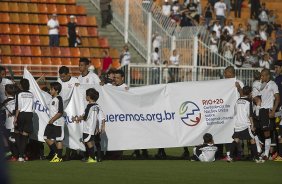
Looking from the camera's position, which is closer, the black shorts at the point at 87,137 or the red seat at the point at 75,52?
the black shorts at the point at 87,137

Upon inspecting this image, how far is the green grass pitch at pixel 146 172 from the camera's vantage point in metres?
11.3

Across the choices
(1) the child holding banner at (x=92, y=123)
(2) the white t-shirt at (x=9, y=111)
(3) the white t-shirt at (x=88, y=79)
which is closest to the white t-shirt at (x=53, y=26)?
(3) the white t-shirt at (x=88, y=79)

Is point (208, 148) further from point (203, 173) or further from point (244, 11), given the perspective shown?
point (244, 11)

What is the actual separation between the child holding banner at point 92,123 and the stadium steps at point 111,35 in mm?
15552

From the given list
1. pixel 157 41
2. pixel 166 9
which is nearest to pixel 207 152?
pixel 157 41

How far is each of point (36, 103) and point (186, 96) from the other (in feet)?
9.64

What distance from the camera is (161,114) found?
15602 mm

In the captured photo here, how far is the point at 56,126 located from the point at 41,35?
15.5 metres

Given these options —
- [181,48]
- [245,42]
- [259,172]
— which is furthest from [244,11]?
[259,172]

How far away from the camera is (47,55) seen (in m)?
28.8

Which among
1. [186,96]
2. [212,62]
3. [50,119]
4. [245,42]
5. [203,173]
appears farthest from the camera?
[245,42]

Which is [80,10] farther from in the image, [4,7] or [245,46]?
[245,46]

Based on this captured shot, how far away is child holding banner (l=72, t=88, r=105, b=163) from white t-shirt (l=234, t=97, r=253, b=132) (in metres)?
2.49

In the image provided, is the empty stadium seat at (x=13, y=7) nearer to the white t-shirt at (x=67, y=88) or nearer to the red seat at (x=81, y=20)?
the red seat at (x=81, y=20)
